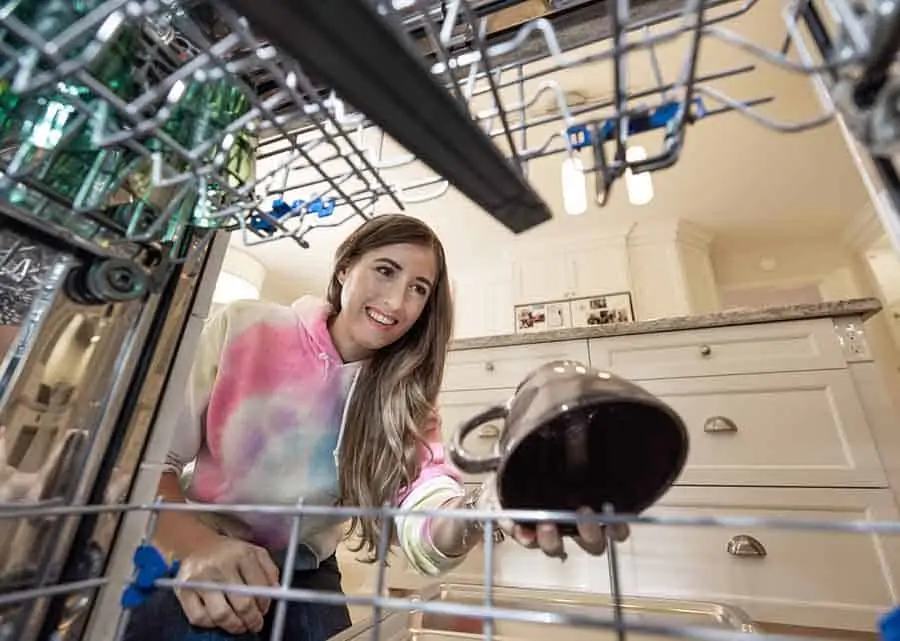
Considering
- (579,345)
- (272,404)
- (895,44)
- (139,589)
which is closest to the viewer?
(895,44)

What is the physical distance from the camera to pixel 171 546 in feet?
1.83

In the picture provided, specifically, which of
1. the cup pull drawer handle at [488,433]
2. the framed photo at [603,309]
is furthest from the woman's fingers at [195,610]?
the framed photo at [603,309]

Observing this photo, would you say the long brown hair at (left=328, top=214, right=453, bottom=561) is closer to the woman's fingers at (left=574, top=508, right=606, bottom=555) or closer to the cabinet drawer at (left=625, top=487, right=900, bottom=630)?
the woman's fingers at (left=574, top=508, right=606, bottom=555)

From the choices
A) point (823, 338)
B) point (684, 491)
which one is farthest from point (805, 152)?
point (684, 491)

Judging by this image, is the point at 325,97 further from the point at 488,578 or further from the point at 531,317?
the point at 531,317

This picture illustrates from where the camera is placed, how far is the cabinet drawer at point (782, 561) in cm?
100

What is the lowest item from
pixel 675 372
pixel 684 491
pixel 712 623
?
pixel 712 623

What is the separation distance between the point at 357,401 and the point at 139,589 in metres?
0.45

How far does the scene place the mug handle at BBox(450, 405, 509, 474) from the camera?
0.27 m

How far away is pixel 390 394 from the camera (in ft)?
2.37

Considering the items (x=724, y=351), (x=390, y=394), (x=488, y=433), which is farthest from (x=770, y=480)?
(x=390, y=394)

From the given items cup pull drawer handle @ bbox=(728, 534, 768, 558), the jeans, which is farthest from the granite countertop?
the jeans

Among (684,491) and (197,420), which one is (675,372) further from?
(197,420)

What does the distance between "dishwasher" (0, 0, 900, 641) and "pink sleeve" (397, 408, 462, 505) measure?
372 mm
